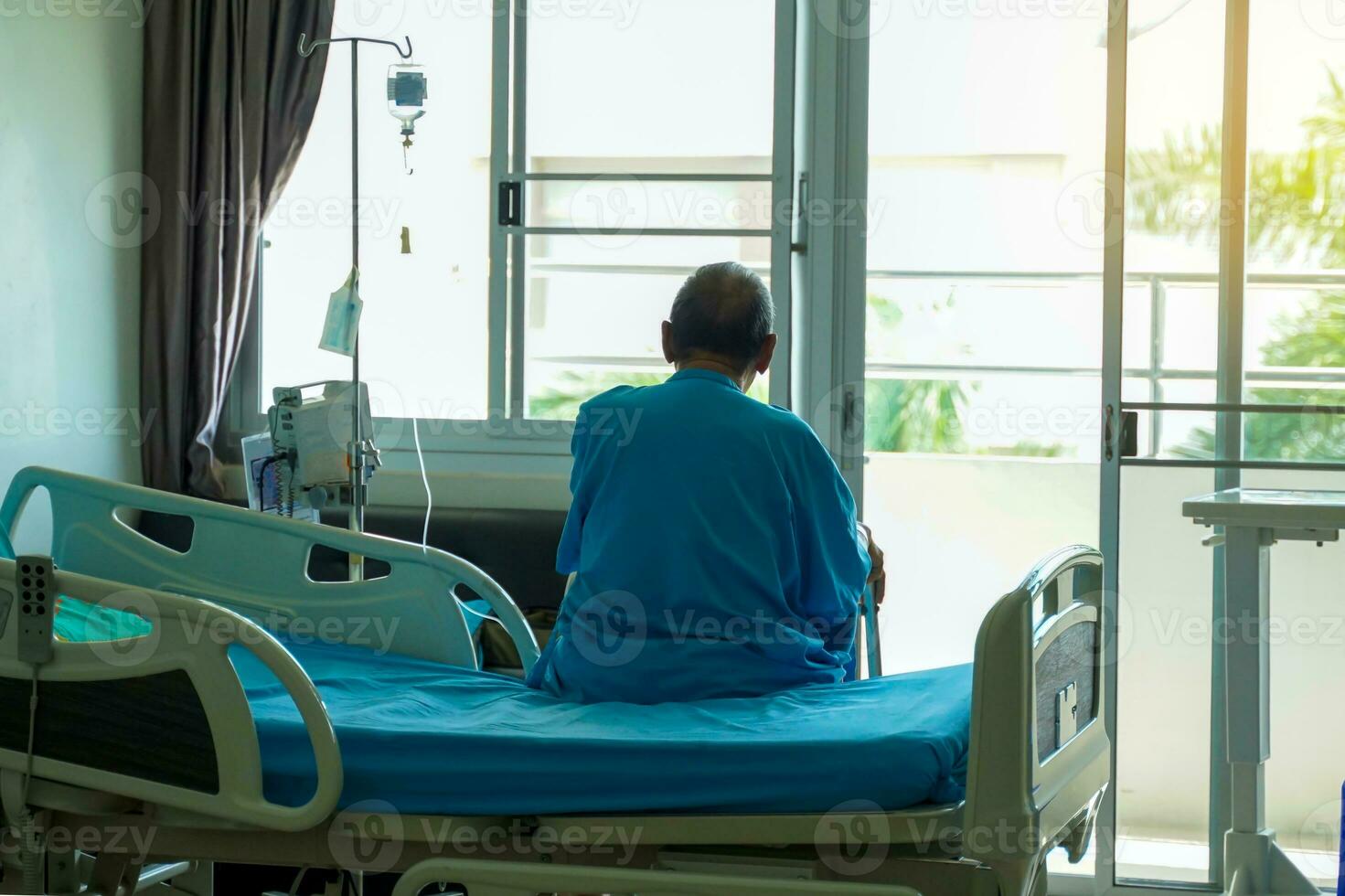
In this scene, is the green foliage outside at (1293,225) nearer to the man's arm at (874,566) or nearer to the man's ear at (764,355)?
the man's arm at (874,566)

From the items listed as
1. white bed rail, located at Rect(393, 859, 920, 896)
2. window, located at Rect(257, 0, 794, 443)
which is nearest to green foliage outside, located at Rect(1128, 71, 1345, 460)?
window, located at Rect(257, 0, 794, 443)

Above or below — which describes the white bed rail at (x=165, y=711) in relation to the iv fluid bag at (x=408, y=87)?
below

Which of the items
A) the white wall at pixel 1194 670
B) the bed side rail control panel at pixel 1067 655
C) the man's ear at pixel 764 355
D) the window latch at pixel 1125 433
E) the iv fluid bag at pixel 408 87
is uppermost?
the iv fluid bag at pixel 408 87

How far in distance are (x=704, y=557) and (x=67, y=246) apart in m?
2.04

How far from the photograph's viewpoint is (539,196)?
352 cm

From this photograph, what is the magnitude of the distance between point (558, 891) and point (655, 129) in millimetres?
2281

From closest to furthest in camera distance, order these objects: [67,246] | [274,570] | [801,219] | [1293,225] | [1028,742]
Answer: [1028,742] < [274,570] < [1293,225] < [67,246] < [801,219]

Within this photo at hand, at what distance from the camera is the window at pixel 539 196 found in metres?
3.44

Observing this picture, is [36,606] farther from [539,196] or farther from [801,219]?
[801,219]

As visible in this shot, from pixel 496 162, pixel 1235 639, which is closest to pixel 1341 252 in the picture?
pixel 1235 639

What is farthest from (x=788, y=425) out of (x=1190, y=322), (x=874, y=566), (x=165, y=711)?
(x=1190, y=322)

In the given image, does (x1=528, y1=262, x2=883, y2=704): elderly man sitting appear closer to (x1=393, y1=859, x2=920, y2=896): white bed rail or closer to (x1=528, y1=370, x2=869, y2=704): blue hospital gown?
(x1=528, y1=370, x2=869, y2=704): blue hospital gown

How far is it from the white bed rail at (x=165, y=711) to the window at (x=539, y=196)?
1812mm

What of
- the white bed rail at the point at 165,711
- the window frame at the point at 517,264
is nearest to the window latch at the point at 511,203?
the window frame at the point at 517,264
